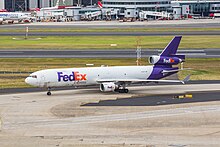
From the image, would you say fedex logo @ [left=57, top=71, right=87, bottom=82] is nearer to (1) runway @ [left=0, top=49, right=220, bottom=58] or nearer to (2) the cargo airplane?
(2) the cargo airplane

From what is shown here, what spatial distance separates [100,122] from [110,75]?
20.6m

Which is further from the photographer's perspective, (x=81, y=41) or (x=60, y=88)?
(x=81, y=41)

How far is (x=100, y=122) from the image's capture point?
205ft

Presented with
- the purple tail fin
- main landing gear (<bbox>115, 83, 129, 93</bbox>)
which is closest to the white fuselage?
main landing gear (<bbox>115, 83, 129, 93</bbox>)

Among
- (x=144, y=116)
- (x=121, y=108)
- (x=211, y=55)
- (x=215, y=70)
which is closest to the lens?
(x=144, y=116)

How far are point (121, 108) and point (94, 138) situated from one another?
14983 millimetres

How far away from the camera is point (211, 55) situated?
12394 cm

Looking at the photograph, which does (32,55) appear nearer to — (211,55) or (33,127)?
(211,55)

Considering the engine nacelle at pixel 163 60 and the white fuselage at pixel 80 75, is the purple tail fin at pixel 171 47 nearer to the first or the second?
the engine nacelle at pixel 163 60

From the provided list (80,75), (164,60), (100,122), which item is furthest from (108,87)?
(100,122)

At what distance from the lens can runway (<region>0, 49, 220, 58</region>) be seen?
124 metres

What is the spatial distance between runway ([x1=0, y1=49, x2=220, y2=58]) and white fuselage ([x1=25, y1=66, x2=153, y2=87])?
3971cm

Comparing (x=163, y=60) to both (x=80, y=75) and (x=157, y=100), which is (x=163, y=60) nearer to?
(x=157, y=100)

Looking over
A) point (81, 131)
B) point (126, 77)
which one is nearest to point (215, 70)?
point (126, 77)
